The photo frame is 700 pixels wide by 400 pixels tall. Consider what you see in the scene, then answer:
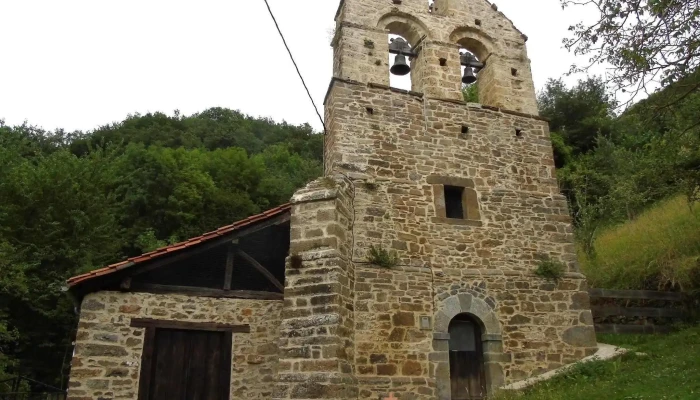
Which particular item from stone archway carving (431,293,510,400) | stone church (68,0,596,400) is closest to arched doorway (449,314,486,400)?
stone church (68,0,596,400)

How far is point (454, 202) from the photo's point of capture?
9.59m

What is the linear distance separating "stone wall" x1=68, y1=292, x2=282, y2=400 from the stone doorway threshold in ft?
12.8

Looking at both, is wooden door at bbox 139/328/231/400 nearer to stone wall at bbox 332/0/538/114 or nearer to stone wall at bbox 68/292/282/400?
stone wall at bbox 68/292/282/400

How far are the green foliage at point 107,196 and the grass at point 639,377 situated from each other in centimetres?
800

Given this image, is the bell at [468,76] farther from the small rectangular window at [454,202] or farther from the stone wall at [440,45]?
the small rectangular window at [454,202]

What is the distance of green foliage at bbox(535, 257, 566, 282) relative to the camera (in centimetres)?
919

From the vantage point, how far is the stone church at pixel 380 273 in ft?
25.4

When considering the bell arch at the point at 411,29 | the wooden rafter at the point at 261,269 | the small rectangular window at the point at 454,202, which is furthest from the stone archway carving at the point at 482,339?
the bell arch at the point at 411,29

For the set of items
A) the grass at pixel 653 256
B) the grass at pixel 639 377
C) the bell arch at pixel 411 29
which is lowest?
the grass at pixel 639 377

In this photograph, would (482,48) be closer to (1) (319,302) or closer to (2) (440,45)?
(2) (440,45)

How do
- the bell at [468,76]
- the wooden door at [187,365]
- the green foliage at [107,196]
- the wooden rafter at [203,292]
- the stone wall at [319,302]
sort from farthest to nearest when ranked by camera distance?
the green foliage at [107,196] → the bell at [468,76] → the wooden rafter at [203,292] → the wooden door at [187,365] → the stone wall at [319,302]

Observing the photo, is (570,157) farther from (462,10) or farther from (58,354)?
(58,354)

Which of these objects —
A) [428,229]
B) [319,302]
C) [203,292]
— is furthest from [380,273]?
[203,292]

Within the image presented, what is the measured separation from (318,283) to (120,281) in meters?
3.54
